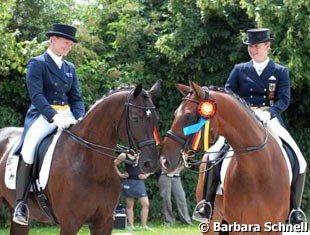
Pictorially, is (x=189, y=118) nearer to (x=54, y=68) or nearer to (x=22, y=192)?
(x=54, y=68)

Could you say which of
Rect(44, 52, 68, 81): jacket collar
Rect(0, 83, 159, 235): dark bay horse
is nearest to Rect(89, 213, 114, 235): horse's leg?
Rect(0, 83, 159, 235): dark bay horse

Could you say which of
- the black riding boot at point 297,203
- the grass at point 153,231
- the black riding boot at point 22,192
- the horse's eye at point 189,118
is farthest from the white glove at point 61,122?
the grass at point 153,231

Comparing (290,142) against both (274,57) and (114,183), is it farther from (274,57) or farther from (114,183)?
(274,57)

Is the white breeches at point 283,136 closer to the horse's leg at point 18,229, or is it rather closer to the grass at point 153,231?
the horse's leg at point 18,229

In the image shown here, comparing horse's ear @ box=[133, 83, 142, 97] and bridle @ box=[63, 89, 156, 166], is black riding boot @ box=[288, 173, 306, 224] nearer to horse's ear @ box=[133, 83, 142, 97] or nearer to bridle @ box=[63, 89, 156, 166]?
bridle @ box=[63, 89, 156, 166]

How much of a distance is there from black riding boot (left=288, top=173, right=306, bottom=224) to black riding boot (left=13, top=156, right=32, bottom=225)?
120 inches

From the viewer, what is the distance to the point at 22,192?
27.0 ft

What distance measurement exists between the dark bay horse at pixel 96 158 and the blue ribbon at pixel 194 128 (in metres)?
0.38

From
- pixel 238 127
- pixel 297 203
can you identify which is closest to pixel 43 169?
pixel 238 127

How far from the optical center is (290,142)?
8.34 m

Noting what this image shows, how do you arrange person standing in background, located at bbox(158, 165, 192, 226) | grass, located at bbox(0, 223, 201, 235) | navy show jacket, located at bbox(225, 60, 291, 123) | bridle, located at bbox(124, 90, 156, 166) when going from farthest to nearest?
person standing in background, located at bbox(158, 165, 192, 226) < grass, located at bbox(0, 223, 201, 235) < navy show jacket, located at bbox(225, 60, 291, 123) < bridle, located at bbox(124, 90, 156, 166)

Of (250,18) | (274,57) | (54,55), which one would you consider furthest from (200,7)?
(54,55)

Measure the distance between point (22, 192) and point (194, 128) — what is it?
91.7 inches

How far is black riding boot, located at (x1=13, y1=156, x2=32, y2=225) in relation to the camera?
8164mm
